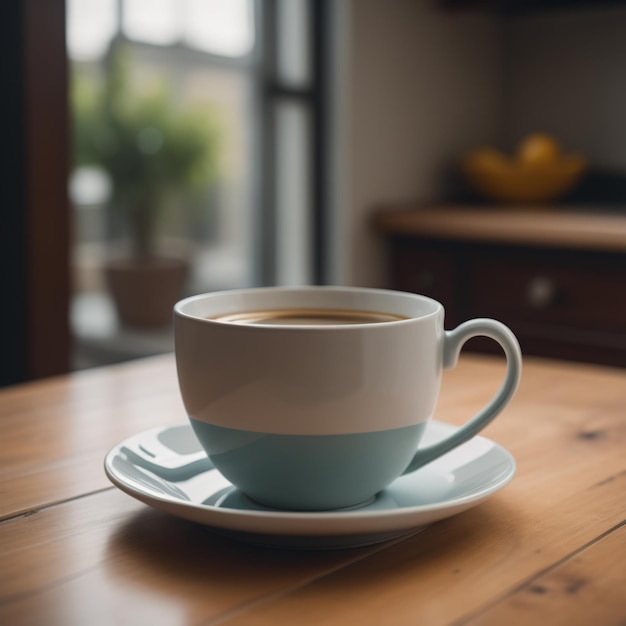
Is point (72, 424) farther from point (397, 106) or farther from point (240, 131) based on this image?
point (397, 106)

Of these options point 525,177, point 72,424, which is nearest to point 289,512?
point 72,424

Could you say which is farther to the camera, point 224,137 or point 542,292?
point 224,137

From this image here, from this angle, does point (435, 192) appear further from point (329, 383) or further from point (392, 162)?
point (329, 383)

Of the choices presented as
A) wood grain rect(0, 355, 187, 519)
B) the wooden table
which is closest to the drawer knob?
wood grain rect(0, 355, 187, 519)

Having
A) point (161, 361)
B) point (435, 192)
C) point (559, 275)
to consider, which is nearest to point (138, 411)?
point (161, 361)

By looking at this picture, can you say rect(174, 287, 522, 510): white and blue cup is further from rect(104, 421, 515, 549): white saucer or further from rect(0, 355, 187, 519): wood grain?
rect(0, 355, 187, 519): wood grain

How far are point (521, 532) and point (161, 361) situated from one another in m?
0.54

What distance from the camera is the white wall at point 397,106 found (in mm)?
2453

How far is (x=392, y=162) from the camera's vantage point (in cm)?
256

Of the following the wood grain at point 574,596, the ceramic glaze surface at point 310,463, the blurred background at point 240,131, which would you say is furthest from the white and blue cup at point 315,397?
the blurred background at point 240,131

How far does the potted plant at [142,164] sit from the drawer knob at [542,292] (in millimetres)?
799

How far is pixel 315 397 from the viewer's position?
0.50 metres

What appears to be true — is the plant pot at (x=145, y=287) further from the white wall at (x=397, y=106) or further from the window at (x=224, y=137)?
the white wall at (x=397, y=106)

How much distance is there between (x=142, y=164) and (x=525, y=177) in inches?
41.0
